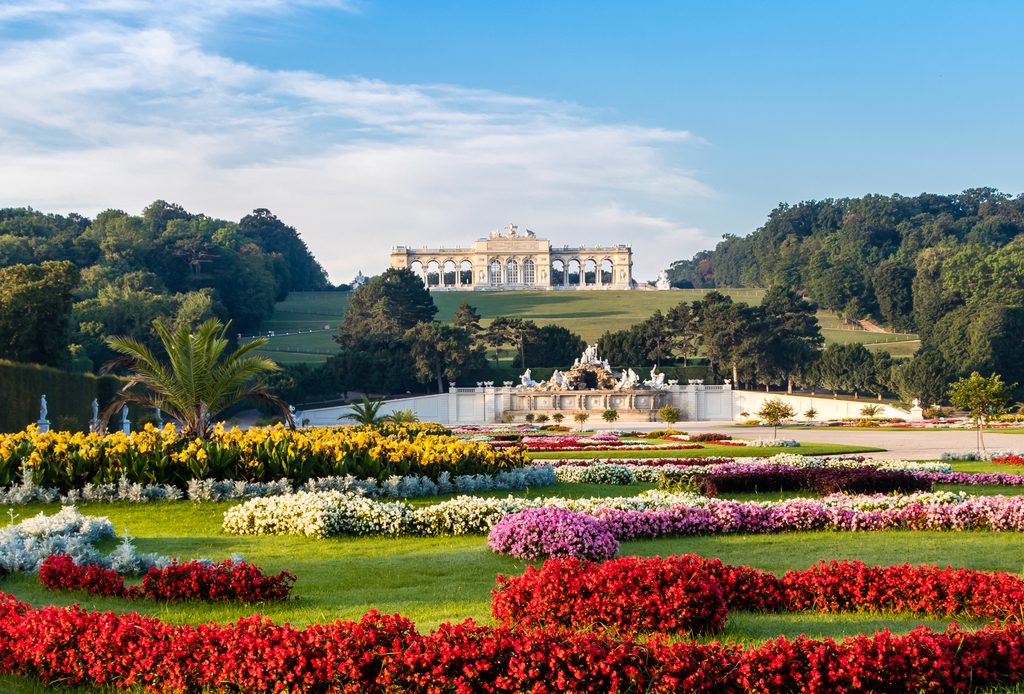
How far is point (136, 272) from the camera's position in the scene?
7688 centimetres

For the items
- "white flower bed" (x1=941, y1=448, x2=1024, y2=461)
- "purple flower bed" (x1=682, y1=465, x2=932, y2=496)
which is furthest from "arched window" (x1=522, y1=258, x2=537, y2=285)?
"purple flower bed" (x1=682, y1=465, x2=932, y2=496)

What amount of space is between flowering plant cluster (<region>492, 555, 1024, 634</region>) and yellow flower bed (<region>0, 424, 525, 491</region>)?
747cm

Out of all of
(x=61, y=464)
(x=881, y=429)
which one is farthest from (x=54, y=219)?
(x=61, y=464)

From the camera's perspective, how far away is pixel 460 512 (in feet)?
38.6

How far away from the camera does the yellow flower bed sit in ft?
47.2

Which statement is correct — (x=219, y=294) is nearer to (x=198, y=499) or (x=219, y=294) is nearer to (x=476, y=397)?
(x=476, y=397)

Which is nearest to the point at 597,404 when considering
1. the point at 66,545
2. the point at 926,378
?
the point at 926,378

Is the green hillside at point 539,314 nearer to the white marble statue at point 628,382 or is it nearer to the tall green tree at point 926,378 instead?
the tall green tree at point 926,378

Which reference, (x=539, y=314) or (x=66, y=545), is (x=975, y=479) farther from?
(x=539, y=314)

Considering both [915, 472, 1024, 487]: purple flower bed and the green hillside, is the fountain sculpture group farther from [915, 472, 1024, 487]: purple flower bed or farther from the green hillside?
[915, 472, 1024, 487]: purple flower bed

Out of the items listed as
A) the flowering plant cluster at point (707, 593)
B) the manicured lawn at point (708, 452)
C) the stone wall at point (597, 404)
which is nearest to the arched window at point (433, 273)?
the stone wall at point (597, 404)

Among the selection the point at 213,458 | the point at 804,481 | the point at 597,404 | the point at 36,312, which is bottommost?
the point at 597,404

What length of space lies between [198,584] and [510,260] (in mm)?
118279

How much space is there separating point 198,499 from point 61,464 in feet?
5.75
